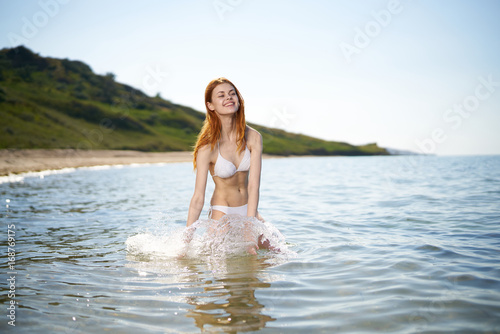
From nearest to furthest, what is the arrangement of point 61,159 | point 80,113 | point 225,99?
point 225,99
point 61,159
point 80,113

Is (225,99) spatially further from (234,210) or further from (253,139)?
(234,210)

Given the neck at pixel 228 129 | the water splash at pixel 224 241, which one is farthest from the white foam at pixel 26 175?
the neck at pixel 228 129

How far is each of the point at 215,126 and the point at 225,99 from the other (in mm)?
493

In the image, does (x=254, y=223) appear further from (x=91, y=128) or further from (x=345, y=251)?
(x=91, y=128)

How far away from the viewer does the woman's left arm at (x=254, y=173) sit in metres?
5.73

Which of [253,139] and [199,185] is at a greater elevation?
[253,139]

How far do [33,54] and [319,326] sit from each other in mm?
100940

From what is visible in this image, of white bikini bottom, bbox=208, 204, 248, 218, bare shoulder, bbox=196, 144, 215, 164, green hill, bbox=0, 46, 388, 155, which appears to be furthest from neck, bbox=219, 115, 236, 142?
green hill, bbox=0, 46, 388, 155

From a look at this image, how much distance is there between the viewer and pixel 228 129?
6082 millimetres

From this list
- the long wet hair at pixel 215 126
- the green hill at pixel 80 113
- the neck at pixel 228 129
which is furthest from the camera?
the green hill at pixel 80 113

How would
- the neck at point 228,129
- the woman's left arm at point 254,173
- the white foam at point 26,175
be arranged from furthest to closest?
the white foam at point 26,175 < the neck at point 228,129 < the woman's left arm at point 254,173

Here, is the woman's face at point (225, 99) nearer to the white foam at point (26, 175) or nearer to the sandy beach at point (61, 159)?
the white foam at point (26, 175)

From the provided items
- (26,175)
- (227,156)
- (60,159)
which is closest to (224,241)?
(227,156)

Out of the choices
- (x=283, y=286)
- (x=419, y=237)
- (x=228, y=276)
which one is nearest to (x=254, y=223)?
(x=228, y=276)
